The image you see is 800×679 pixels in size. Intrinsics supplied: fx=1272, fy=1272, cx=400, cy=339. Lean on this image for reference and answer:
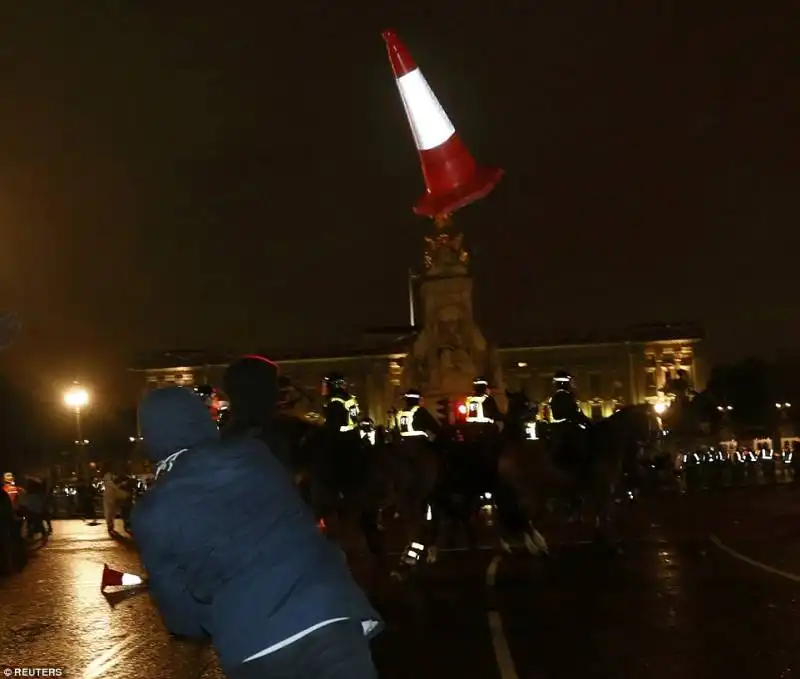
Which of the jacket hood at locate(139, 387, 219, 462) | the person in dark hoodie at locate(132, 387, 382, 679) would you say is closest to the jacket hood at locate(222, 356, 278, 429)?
the jacket hood at locate(139, 387, 219, 462)

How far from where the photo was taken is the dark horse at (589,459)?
16625 millimetres

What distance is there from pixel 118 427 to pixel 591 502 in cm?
8007

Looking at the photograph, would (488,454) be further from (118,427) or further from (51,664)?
(118,427)

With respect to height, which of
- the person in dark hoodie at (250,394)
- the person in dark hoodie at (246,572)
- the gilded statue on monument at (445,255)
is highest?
the gilded statue on monument at (445,255)

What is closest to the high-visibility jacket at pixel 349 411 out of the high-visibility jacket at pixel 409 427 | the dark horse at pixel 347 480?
the dark horse at pixel 347 480

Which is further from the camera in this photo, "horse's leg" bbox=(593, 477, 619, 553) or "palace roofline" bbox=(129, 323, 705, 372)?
"palace roofline" bbox=(129, 323, 705, 372)

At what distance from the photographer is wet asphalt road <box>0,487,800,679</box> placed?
334 inches

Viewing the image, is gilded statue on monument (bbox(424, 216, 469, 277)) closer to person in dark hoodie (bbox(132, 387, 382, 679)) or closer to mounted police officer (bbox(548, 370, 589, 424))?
mounted police officer (bbox(548, 370, 589, 424))

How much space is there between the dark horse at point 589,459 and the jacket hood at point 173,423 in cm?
1305

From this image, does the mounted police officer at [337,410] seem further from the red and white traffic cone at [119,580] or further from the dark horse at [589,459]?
the red and white traffic cone at [119,580]

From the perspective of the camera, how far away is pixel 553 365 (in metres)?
130

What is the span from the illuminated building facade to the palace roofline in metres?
0.10

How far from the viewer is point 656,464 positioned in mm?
23031

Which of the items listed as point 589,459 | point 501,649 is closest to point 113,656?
point 501,649
